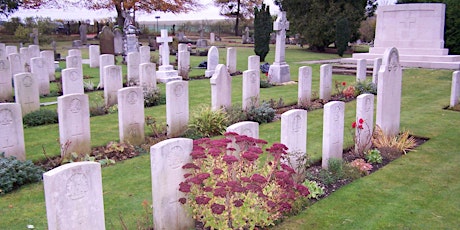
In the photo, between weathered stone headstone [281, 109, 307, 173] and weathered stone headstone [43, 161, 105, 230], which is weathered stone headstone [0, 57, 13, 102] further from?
weathered stone headstone [43, 161, 105, 230]

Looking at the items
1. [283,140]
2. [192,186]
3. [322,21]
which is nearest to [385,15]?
[322,21]

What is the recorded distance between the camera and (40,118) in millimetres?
10789

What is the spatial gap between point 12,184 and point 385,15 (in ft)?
70.8

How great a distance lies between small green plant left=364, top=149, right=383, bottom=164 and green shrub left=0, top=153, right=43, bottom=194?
574 cm

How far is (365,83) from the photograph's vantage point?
1548 cm

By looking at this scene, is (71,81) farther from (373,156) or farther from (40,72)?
(373,156)

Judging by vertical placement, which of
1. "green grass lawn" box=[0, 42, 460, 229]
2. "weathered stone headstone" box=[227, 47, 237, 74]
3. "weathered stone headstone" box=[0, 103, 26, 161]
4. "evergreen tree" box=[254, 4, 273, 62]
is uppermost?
"evergreen tree" box=[254, 4, 273, 62]

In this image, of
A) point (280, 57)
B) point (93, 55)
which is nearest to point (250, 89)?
point (280, 57)

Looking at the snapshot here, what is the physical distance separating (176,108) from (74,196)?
564 centimetres

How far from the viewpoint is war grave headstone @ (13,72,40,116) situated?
1090cm

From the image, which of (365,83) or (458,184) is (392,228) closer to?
(458,184)

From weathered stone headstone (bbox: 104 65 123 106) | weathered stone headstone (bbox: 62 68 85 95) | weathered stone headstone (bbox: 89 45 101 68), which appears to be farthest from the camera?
weathered stone headstone (bbox: 89 45 101 68)

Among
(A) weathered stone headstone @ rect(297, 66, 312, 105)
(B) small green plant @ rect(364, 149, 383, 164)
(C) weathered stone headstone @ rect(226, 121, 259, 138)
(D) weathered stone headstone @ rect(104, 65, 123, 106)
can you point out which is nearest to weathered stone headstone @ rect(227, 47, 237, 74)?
(A) weathered stone headstone @ rect(297, 66, 312, 105)

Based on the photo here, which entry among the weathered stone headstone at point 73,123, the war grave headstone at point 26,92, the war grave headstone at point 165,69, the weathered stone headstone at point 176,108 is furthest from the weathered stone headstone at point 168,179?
the war grave headstone at point 165,69
